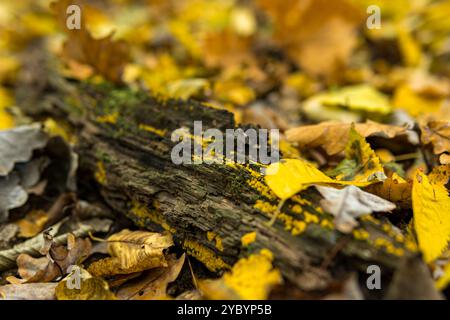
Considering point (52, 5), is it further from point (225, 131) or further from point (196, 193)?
point (196, 193)

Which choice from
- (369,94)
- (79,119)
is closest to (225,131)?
(79,119)

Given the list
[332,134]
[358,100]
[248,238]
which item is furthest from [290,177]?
[358,100]

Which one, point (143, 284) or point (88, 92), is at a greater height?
point (88, 92)

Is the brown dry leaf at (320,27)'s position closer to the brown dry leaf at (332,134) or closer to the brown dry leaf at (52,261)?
the brown dry leaf at (332,134)

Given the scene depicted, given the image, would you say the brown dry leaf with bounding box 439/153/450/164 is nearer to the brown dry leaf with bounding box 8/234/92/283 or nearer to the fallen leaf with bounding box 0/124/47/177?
the brown dry leaf with bounding box 8/234/92/283

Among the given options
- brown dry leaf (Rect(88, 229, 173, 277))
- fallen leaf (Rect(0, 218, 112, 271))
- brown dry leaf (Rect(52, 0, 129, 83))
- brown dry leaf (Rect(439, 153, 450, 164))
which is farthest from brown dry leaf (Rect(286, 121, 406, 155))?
brown dry leaf (Rect(52, 0, 129, 83))

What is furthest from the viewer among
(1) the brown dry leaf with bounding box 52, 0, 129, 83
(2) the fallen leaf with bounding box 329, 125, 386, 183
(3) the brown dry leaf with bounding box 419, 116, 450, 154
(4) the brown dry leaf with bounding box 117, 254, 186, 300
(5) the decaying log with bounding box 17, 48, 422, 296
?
(1) the brown dry leaf with bounding box 52, 0, 129, 83
